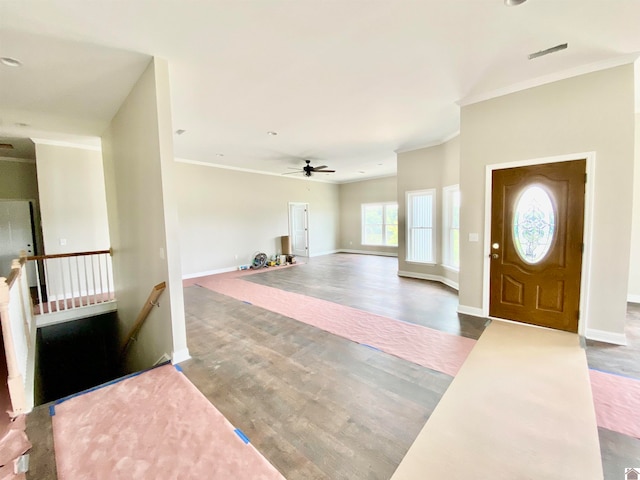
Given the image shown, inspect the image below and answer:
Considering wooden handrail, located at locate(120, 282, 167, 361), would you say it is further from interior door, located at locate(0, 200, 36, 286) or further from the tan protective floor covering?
interior door, located at locate(0, 200, 36, 286)

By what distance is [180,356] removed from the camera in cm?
291

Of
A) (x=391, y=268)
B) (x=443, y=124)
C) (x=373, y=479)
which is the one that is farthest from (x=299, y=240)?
(x=373, y=479)

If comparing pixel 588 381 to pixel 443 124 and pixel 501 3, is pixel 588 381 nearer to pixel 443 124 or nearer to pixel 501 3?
pixel 501 3

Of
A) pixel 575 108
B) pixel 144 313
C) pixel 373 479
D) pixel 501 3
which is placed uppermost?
pixel 501 3

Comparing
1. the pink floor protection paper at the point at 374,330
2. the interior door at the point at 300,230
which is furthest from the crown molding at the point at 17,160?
the interior door at the point at 300,230

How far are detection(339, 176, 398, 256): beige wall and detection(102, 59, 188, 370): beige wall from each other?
8362mm

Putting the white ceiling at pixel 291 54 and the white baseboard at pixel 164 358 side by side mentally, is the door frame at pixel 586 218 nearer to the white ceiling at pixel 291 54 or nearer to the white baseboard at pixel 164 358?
the white ceiling at pixel 291 54

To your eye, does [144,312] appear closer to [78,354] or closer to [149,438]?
[149,438]

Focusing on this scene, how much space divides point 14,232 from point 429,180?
920cm

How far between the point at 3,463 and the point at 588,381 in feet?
14.7

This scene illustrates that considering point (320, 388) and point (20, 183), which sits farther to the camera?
point (20, 183)

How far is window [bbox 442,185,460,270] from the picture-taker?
563 cm

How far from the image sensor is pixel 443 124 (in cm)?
479

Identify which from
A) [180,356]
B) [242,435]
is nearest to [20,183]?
[180,356]
